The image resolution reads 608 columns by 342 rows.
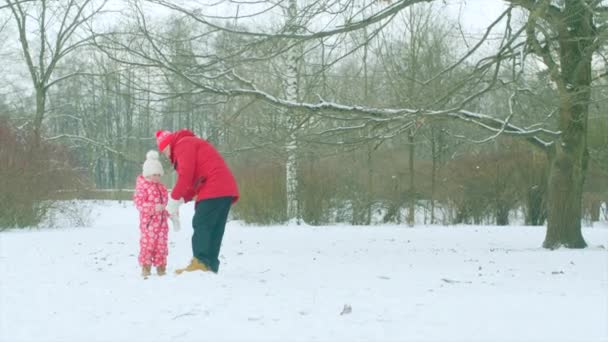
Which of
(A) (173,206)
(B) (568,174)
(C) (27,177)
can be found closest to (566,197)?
(B) (568,174)

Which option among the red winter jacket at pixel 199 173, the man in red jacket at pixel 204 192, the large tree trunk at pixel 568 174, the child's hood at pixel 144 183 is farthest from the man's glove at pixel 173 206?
the large tree trunk at pixel 568 174

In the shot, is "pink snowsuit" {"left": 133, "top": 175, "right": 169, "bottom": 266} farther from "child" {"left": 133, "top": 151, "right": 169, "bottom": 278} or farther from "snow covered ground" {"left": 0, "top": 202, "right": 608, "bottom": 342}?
"snow covered ground" {"left": 0, "top": 202, "right": 608, "bottom": 342}

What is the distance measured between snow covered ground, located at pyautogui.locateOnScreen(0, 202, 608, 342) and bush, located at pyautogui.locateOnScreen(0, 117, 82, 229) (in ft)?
17.0

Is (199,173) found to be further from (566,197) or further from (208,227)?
(566,197)

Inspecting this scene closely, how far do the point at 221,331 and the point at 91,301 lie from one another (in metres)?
1.60

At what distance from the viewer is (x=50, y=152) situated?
55.7 ft

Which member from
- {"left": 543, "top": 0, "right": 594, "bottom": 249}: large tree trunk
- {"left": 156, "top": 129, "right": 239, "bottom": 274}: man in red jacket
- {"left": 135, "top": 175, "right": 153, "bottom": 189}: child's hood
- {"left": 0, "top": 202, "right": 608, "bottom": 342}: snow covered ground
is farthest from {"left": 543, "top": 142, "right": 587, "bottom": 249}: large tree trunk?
{"left": 135, "top": 175, "right": 153, "bottom": 189}: child's hood

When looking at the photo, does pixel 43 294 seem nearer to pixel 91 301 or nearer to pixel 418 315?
pixel 91 301

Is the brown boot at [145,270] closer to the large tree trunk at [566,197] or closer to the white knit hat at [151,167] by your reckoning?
the white knit hat at [151,167]

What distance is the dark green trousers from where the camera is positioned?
6.96 metres

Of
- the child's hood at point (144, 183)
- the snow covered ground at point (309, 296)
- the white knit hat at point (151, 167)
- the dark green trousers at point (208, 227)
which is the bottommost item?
the snow covered ground at point (309, 296)

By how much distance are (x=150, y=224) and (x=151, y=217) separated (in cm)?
7

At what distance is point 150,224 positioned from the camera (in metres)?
7.35

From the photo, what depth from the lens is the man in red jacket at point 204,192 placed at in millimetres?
6918
